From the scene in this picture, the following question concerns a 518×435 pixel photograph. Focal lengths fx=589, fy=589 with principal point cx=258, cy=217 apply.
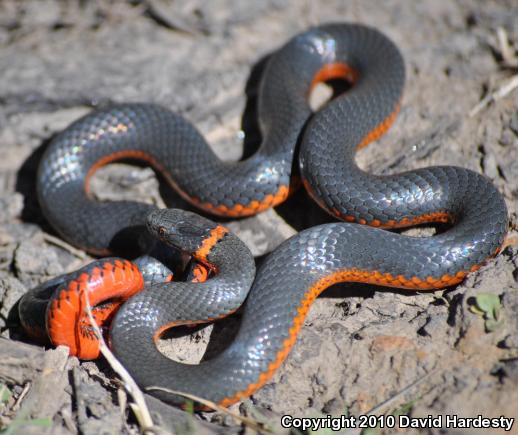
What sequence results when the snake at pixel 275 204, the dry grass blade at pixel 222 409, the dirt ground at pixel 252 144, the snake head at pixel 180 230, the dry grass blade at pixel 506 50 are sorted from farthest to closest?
the dry grass blade at pixel 506 50 < the snake head at pixel 180 230 < the snake at pixel 275 204 < the dirt ground at pixel 252 144 < the dry grass blade at pixel 222 409

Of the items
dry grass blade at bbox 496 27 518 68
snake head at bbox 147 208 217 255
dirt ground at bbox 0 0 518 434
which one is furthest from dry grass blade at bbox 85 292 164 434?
dry grass blade at bbox 496 27 518 68

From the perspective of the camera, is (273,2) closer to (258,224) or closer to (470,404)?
(258,224)

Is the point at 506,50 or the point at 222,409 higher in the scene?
the point at 506,50

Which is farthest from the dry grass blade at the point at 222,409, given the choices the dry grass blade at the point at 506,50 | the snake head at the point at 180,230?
the dry grass blade at the point at 506,50

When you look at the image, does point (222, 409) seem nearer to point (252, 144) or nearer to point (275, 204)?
point (275, 204)

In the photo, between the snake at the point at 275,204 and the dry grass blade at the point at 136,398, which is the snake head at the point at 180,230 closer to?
the snake at the point at 275,204

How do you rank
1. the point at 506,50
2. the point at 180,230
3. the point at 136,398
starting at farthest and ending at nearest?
the point at 506,50 → the point at 180,230 → the point at 136,398

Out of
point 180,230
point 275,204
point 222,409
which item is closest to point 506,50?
point 275,204
